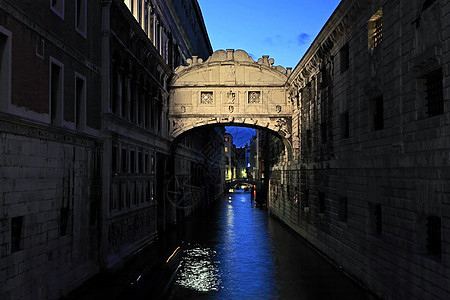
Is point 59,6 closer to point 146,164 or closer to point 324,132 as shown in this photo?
point 146,164

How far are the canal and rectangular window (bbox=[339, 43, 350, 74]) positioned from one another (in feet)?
24.8

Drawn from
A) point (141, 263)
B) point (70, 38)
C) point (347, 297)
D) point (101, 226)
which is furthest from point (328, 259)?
point (70, 38)

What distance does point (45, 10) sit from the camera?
35.7ft

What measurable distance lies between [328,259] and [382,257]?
586 centimetres

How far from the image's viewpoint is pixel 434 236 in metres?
9.49

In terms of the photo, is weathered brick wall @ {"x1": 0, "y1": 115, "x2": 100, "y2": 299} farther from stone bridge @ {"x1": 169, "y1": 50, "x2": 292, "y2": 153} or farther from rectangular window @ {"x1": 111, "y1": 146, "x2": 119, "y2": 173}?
stone bridge @ {"x1": 169, "y1": 50, "x2": 292, "y2": 153}

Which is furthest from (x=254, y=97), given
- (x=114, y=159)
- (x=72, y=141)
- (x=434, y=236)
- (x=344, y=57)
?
(x=434, y=236)

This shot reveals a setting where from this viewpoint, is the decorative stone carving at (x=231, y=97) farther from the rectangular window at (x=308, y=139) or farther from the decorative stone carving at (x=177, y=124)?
the rectangular window at (x=308, y=139)

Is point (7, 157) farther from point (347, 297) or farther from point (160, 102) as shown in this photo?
point (160, 102)

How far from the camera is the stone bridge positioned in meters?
27.0

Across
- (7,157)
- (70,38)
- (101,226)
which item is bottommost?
(101,226)

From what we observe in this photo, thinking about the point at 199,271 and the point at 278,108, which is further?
the point at 278,108

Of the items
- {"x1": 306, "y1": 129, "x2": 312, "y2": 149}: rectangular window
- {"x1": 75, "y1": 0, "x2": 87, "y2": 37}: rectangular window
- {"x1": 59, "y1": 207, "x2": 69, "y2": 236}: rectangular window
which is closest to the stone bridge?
{"x1": 306, "y1": 129, "x2": 312, "y2": 149}: rectangular window

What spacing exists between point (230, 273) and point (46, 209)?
24.6 ft
